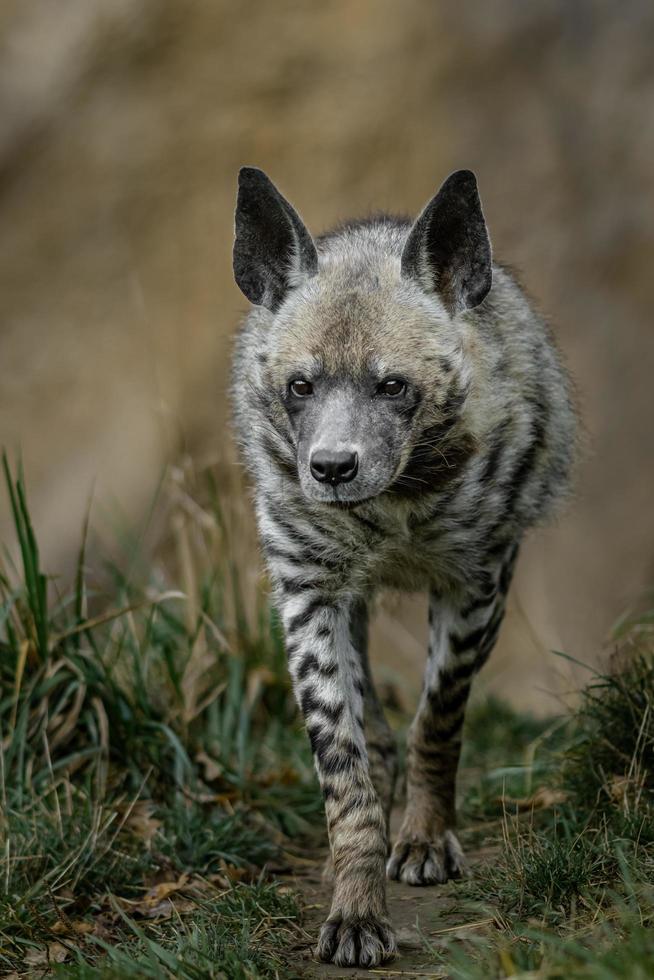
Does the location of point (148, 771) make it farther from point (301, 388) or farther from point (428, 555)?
point (301, 388)

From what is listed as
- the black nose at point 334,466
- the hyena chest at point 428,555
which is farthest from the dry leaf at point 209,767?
the black nose at point 334,466

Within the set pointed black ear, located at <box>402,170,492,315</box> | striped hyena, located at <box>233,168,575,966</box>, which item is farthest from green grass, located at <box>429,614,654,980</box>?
pointed black ear, located at <box>402,170,492,315</box>

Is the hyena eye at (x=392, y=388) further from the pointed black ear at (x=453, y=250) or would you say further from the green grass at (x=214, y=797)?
the green grass at (x=214, y=797)

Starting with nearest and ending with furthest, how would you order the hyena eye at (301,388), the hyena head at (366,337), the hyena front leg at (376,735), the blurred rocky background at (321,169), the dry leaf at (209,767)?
the hyena head at (366,337) → the hyena eye at (301,388) → the hyena front leg at (376,735) → the dry leaf at (209,767) → the blurred rocky background at (321,169)

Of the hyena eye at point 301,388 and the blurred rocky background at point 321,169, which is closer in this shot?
the hyena eye at point 301,388

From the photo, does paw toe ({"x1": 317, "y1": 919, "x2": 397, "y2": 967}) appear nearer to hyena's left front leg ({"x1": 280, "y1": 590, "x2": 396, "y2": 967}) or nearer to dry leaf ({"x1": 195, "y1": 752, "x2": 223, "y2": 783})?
hyena's left front leg ({"x1": 280, "y1": 590, "x2": 396, "y2": 967})

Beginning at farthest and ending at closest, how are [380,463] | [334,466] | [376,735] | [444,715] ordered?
[376,735], [444,715], [380,463], [334,466]

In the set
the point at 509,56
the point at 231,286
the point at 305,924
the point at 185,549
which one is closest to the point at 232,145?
the point at 231,286

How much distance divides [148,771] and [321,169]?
552cm

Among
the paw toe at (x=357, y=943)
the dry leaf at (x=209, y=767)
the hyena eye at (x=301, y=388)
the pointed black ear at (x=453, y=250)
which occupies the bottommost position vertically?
the dry leaf at (x=209, y=767)

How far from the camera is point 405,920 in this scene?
13.5 ft

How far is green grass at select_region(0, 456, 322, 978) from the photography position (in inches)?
156

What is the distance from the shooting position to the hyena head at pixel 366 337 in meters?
4.05

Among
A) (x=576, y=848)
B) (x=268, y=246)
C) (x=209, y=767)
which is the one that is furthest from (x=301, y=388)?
(x=209, y=767)
